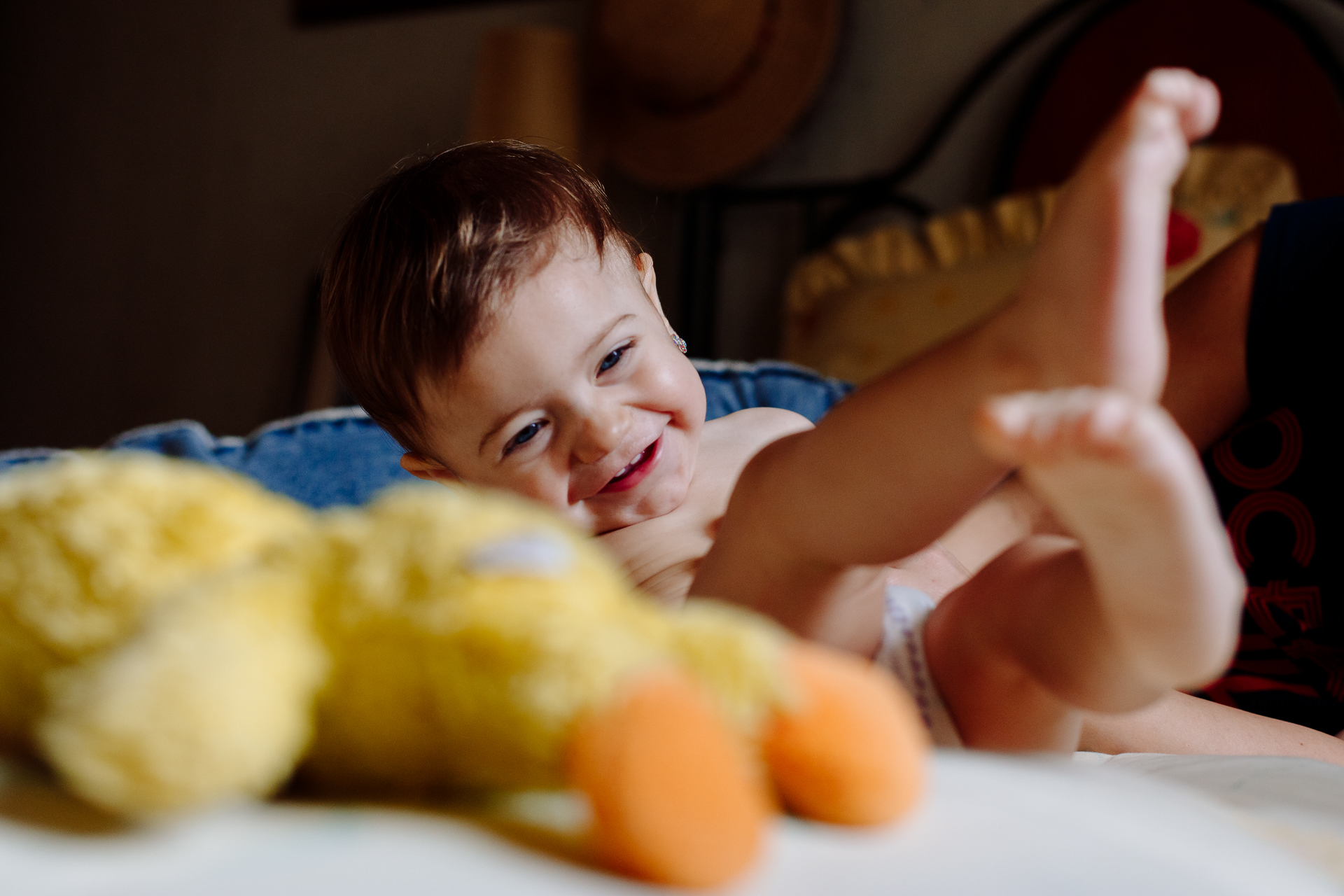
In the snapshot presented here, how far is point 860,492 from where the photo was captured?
1.57 ft

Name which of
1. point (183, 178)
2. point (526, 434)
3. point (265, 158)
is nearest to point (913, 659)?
point (526, 434)

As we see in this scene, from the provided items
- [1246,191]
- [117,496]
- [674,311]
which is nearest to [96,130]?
[674,311]

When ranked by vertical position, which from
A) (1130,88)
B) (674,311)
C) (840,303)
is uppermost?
(1130,88)

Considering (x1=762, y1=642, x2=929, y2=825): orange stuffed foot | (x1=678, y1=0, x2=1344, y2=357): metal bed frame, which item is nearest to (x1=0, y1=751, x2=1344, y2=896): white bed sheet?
(x1=762, y1=642, x2=929, y2=825): orange stuffed foot

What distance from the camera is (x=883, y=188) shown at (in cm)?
217

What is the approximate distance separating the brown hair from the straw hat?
1178 millimetres

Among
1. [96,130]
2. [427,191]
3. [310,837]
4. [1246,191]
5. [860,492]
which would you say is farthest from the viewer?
[96,130]

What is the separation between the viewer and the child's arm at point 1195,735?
0.67m

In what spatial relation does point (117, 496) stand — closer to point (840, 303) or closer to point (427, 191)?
point (427, 191)

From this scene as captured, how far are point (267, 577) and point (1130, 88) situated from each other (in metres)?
1.94

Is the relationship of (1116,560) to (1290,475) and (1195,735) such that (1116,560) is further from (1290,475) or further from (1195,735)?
(1290,475)

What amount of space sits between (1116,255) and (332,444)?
1.02 metres

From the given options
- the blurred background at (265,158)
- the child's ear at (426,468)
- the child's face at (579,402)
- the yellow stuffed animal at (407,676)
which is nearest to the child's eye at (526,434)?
the child's face at (579,402)

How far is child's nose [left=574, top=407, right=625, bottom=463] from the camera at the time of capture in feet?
2.68
